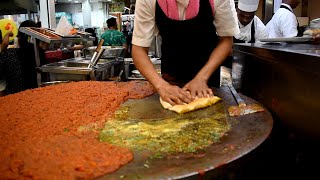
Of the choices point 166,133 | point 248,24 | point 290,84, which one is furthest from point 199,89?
point 248,24

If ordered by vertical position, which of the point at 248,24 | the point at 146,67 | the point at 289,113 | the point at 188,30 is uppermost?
the point at 248,24

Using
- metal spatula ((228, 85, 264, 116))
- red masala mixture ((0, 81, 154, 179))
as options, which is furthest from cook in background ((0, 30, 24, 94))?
metal spatula ((228, 85, 264, 116))

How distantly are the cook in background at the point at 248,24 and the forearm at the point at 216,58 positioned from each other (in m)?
2.07

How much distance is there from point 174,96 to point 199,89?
19cm

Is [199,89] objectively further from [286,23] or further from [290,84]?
[286,23]

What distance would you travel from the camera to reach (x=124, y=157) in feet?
2.98

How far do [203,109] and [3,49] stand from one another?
13.1ft

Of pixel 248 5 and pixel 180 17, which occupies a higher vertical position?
pixel 248 5

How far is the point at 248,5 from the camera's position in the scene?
151 inches

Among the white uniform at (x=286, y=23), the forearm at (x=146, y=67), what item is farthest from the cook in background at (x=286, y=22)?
the forearm at (x=146, y=67)

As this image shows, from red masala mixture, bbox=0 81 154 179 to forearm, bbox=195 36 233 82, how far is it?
352 millimetres

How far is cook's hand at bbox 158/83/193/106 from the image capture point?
1.55 metres

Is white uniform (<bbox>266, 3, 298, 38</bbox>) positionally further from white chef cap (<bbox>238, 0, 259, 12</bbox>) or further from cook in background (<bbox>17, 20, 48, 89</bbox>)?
cook in background (<bbox>17, 20, 48, 89</bbox>)

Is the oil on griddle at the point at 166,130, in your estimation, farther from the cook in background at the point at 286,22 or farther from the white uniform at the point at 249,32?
the cook in background at the point at 286,22
